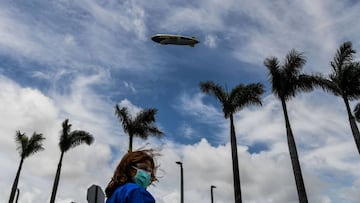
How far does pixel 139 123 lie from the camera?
26656 millimetres

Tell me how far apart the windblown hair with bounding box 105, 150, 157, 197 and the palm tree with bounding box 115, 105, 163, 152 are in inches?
929

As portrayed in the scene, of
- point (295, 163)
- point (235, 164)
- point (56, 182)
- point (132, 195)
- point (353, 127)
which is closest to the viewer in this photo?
point (132, 195)

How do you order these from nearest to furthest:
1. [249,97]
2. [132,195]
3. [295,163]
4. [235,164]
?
[132,195] → [295,163] → [235,164] → [249,97]

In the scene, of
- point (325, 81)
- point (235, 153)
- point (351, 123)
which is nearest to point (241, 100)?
point (235, 153)

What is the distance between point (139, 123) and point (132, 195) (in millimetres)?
24760

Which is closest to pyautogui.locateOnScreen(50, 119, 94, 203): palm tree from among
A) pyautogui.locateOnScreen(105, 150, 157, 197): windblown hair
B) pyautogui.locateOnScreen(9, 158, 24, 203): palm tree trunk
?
pyautogui.locateOnScreen(9, 158, 24, 203): palm tree trunk

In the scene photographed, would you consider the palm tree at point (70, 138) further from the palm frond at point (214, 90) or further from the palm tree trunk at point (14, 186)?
the palm frond at point (214, 90)

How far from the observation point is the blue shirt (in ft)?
6.77

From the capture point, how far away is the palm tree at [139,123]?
26.4 metres

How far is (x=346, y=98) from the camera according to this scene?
2081cm

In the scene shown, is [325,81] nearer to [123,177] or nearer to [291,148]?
[291,148]

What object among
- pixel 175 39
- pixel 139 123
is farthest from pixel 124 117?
pixel 175 39

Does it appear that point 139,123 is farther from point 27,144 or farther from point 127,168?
point 127,168

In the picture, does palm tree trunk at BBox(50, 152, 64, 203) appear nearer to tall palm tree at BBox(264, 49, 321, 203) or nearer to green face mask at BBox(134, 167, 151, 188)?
tall palm tree at BBox(264, 49, 321, 203)
